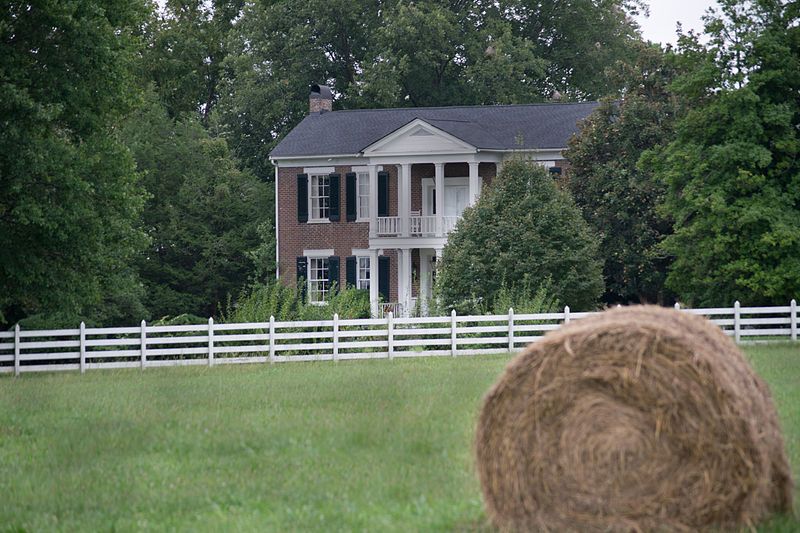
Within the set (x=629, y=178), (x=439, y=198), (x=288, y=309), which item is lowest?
(x=288, y=309)

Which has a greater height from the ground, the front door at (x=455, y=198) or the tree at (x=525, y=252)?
the front door at (x=455, y=198)

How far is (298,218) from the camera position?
40031 millimetres

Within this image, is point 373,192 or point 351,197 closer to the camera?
point 373,192

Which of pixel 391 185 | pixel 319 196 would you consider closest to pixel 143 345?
pixel 391 185

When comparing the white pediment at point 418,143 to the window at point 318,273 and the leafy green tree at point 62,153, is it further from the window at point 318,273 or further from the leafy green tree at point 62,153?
the leafy green tree at point 62,153

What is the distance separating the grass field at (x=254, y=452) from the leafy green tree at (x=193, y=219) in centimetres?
2124

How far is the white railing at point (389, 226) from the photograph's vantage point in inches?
1497

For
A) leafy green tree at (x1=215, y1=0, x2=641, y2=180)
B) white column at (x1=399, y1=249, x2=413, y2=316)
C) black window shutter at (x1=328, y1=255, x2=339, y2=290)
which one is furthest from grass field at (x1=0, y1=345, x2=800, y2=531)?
leafy green tree at (x1=215, y1=0, x2=641, y2=180)

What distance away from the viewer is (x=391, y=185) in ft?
129

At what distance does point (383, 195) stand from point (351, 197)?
3.65 ft

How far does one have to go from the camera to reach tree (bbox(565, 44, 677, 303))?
111 ft

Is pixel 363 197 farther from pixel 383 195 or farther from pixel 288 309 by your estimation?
pixel 288 309

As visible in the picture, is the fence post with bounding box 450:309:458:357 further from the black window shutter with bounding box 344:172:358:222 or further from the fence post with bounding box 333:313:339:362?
the black window shutter with bounding box 344:172:358:222

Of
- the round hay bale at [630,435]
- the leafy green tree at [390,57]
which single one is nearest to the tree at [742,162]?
the leafy green tree at [390,57]
